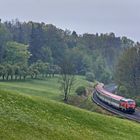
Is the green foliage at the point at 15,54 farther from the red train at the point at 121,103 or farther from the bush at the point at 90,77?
the red train at the point at 121,103

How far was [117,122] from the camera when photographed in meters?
41.9

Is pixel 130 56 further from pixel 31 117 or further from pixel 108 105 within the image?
pixel 31 117

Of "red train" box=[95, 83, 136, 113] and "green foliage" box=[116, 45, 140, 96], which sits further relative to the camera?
"green foliage" box=[116, 45, 140, 96]

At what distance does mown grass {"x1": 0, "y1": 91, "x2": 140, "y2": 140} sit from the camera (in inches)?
1136

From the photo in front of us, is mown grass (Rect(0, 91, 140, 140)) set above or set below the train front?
above

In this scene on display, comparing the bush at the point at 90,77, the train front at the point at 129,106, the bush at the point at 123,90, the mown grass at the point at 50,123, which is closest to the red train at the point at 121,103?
the train front at the point at 129,106

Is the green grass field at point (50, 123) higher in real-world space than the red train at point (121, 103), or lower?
higher

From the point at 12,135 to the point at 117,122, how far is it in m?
17.0

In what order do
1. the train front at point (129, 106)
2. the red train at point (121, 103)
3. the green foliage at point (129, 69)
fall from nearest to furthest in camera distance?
the train front at point (129, 106)
the red train at point (121, 103)
the green foliage at point (129, 69)

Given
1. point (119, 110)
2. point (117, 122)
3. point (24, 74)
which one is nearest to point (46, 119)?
point (117, 122)

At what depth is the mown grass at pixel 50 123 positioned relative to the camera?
28.8m

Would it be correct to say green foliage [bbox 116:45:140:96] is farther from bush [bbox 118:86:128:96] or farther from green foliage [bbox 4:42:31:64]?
green foliage [bbox 4:42:31:64]

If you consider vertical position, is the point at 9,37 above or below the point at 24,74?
above

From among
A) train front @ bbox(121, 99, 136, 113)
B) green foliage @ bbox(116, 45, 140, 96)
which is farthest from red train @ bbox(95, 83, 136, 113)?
green foliage @ bbox(116, 45, 140, 96)
